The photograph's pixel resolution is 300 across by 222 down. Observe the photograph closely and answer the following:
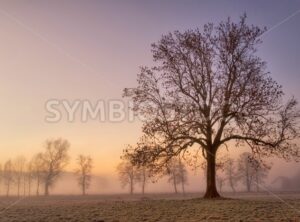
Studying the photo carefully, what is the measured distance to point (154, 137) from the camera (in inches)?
1347

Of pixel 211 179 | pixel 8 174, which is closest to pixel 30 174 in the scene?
pixel 8 174

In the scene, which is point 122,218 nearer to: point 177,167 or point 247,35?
point 247,35

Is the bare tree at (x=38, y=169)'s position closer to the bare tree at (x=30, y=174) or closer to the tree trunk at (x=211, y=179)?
the bare tree at (x=30, y=174)

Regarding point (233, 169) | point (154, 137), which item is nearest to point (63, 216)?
point (154, 137)

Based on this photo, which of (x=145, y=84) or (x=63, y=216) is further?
(x=145, y=84)

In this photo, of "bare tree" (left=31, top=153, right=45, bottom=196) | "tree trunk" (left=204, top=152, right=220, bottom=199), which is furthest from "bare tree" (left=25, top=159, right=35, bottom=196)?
"tree trunk" (left=204, top=152, right=220, bottom=199)

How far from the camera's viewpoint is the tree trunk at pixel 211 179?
35000 mm

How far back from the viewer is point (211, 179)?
3569 centimetres

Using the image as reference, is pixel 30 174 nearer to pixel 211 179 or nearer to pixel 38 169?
pixel 38 169

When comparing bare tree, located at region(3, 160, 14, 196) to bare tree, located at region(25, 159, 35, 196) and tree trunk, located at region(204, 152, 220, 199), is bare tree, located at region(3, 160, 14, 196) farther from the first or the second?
tree trunk, located at region(204, 152, 220, 199)

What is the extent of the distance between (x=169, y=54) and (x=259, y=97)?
10119 millimetres

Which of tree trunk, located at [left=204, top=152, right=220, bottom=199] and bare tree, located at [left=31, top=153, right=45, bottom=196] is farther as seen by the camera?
bare tree, located at [left=31, top=153, right=45, bottom=196]

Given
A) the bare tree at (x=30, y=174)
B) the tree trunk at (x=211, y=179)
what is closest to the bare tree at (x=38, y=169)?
the bare tree at (x=30, y=174)

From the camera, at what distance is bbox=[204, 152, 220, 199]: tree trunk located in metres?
35.0
